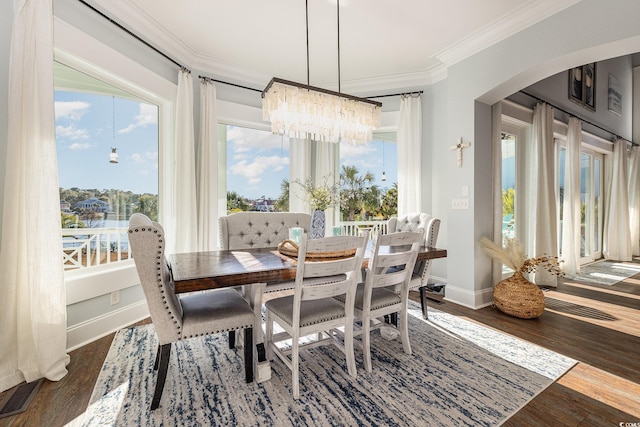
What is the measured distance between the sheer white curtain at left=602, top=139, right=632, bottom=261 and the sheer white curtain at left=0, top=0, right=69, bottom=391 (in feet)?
28.3

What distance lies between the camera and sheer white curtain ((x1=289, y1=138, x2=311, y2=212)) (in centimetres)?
446

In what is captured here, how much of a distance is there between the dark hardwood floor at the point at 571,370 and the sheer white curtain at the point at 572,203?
45.5 inches

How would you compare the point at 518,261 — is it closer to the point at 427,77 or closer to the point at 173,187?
the point at 427,77

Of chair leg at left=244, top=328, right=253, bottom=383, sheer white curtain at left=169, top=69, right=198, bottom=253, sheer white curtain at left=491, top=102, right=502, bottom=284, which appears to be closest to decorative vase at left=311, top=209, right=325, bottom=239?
chair leg at left=244, top=328, right=253, bottom=383

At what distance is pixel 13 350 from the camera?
6.31ft

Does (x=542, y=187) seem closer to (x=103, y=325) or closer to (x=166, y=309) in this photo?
(x=166, y=309)

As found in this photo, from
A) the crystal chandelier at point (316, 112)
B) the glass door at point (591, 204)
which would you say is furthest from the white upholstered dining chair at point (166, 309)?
the glass door at point (591, 204)

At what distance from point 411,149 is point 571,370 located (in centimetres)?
294

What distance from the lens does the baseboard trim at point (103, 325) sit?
2.41 metres

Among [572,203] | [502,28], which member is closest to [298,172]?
[502,28]

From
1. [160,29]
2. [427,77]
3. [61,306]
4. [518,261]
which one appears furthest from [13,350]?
[427,77]

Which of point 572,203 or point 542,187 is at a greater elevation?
point 542,187

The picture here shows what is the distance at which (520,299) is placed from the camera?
3.05 meters

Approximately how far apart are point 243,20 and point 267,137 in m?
1.63
